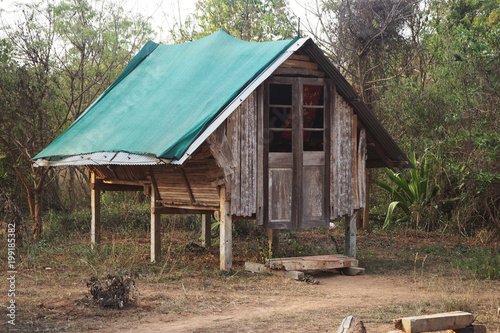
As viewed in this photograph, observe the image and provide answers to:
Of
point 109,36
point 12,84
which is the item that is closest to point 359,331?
point 12,84

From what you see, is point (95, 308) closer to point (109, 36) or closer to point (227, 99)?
point (227, 99)

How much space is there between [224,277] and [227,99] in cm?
285

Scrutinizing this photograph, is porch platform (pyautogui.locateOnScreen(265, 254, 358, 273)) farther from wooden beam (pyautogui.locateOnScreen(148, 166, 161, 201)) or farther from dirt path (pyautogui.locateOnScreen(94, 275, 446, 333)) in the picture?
wooden beam (pyautogui.locateOnScreen(148, 166, 161, 201))

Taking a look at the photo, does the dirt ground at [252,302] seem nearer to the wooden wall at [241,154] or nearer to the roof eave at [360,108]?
the wooden wall at [241,154]

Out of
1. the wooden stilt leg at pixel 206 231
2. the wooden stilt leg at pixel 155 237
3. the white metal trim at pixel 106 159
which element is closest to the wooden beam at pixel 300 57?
the white metal trim at pixel 106 159

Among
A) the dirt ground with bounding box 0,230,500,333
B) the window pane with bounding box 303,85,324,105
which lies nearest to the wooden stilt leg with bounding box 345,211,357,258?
the dirt ground with bounding box 0,230,500,333

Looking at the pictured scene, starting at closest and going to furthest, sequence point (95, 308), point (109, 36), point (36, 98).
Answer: point (95, 308) < point (36, 98) < point (109, 36)

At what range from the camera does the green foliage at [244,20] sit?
19.7 meters

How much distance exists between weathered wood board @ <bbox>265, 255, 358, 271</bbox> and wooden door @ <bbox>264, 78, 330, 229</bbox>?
0.61 m

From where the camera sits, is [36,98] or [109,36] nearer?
[36,98]

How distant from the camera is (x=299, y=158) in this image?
10680 mm

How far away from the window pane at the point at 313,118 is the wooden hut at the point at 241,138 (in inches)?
0.7

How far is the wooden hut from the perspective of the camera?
983cm

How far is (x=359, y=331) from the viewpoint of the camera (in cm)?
513
